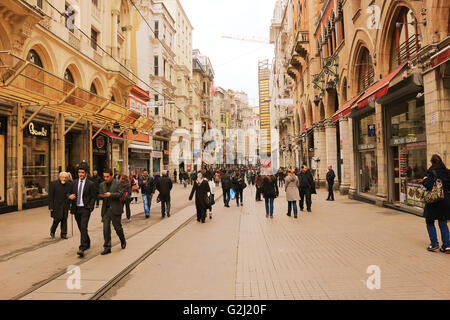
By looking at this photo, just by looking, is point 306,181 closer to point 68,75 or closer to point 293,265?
point 293,265

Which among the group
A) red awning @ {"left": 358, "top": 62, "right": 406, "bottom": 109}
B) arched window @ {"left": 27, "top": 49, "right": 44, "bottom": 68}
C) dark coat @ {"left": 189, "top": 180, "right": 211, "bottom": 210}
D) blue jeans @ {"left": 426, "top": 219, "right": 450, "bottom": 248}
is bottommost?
blue jeans @ {"left": 426, "top": 219, "right": 450, "bottom": 248}

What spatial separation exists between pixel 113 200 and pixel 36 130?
11086 millimetres

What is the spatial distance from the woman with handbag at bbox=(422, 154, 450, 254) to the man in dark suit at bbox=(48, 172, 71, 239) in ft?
28.3

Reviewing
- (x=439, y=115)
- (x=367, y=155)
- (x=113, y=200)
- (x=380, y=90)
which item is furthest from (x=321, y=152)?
(x=113, y=200)

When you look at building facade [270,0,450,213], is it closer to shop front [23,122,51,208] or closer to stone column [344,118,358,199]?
stone column [344,118,358,199]

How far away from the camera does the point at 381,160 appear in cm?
1375

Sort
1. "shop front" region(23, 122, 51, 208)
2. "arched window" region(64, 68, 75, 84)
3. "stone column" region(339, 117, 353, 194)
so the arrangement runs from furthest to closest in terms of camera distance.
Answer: "stone column" region(339, 117, 353, 194) → "arched window" region(64, 68, 75, 84) → "shop front" region(23, 122, 51, 208)

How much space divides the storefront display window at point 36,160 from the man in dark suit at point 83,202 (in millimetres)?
9809

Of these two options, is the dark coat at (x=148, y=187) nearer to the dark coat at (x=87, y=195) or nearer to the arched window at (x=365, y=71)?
the dark coat at (x=87, y=195)

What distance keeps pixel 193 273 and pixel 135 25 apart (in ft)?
91.9

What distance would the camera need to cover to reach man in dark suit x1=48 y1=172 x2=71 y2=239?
8531 millimetres

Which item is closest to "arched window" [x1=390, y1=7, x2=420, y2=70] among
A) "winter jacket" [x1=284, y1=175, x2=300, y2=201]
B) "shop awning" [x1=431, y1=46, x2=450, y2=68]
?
"shop awning" [x1=431, y1=46, x2=450, y2=68]
